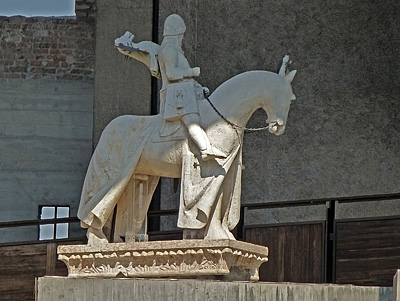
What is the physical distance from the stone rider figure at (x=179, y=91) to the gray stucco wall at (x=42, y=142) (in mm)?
4566

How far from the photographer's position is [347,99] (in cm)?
1553

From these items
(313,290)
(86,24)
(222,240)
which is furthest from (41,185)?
(313,290)

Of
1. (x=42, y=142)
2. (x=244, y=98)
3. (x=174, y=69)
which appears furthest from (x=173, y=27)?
(x=42, y=142)

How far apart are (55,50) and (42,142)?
2.99ft

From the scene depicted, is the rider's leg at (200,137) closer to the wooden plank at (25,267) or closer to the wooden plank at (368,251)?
the wooden plank at (368,251)

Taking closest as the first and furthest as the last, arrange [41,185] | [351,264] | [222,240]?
[222,240] → [351,264] → [41,185]

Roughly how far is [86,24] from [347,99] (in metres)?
2.75

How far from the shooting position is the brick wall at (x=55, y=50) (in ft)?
53.8

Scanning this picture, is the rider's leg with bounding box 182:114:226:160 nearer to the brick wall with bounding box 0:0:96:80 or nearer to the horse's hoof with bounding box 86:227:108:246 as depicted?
the horse's hoof with bounding box 86:227:108:246

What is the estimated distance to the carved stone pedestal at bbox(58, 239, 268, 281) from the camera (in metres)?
11.4

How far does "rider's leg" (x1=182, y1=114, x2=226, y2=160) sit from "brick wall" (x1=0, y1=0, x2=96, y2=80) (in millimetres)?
4866

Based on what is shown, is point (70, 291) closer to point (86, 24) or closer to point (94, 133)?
point (94, 133)

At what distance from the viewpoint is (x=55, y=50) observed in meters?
16.4

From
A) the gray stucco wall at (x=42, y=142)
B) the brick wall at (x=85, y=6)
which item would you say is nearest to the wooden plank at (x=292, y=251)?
the gray stucco wall at (x=42, y=142)
